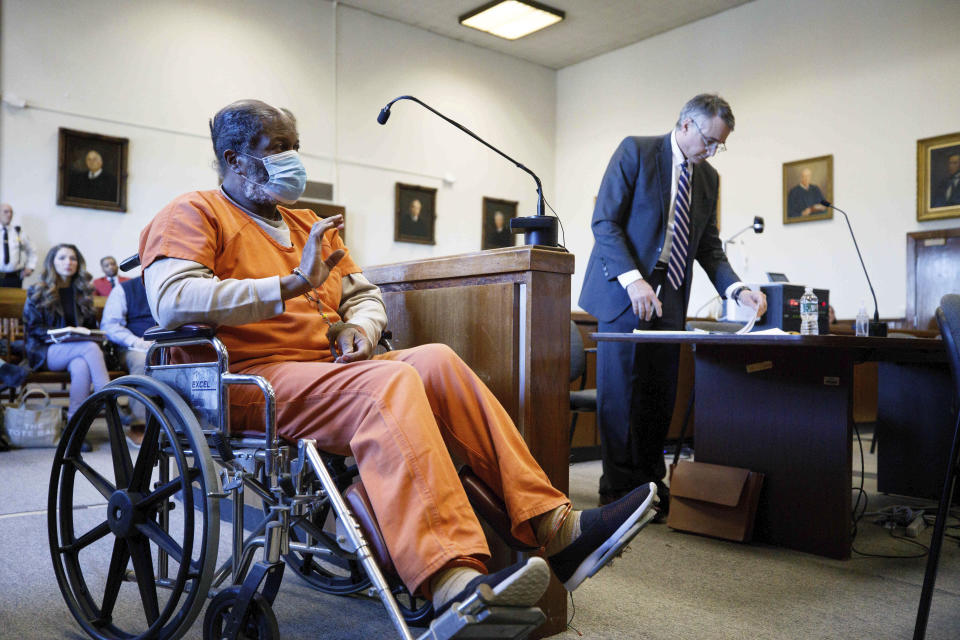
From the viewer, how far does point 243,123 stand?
1688 mm

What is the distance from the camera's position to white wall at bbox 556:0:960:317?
680 cm

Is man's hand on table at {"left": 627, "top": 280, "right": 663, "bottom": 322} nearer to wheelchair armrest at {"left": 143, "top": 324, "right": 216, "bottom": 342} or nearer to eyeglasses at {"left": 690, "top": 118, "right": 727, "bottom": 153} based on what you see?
eyeglasses at {"left": 690, "top": 118, "right": 727, "bottom": 153}

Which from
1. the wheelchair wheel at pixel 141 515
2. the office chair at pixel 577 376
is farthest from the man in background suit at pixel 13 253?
the wheelchair wheel at pixel 141 515

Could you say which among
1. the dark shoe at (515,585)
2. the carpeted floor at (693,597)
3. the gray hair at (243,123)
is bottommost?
the carpeted floor at (693,597)

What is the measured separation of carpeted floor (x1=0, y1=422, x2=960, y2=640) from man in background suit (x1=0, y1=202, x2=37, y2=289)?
15.3ft

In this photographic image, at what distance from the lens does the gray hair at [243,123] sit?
5.53ft

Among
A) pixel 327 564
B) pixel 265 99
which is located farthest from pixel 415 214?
pixel 327 564

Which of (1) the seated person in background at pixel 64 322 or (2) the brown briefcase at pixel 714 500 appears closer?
(2) the brown briefcase at pixel 714 500

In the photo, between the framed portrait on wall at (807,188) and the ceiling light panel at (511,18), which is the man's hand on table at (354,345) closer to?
the framed portrait on wall at (807,188)

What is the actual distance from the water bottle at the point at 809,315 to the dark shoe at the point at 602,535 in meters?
1.39

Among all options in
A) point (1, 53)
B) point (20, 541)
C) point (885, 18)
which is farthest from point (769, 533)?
point (1, 53)

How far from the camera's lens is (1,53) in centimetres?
659

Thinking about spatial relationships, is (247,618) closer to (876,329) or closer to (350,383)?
(350,383)

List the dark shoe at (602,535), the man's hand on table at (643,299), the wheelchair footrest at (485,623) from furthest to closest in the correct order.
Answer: the man's hand on table at (643,299) → the dark shoe at (602,535) → the wheelchair footrest at (485,623)
